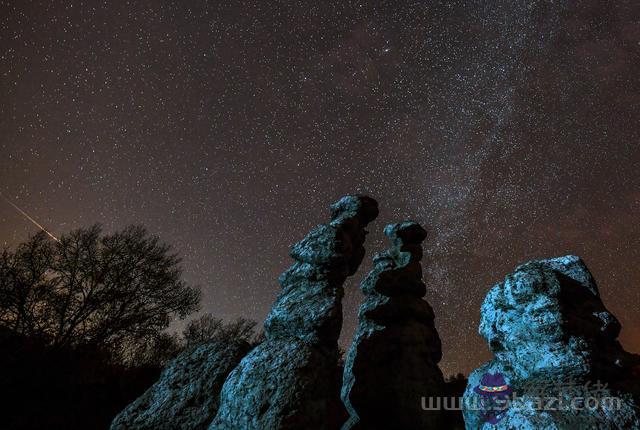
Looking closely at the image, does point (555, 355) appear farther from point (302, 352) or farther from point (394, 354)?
point (394, 354)

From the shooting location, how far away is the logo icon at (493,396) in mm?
4586

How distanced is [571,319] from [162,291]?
1719 centimetres

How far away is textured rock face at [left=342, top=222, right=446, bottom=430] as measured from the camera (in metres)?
9.03

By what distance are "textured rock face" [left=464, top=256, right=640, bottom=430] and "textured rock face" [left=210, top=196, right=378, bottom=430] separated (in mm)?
2611

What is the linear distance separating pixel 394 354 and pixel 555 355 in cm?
576

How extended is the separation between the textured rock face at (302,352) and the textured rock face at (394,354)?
1012 millimetres

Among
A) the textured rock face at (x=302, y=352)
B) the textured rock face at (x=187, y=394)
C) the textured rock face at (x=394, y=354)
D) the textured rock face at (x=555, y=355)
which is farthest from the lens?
the textured rock face at (x=394, y=354)

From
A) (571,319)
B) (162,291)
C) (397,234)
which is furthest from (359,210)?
(162,291)

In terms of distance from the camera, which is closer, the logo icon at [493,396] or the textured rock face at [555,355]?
the textured rock face at [555,355]

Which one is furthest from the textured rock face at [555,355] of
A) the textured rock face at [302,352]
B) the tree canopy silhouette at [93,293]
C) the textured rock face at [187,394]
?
the tree canopy silhouette at [93,293]

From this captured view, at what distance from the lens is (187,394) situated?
8430 millimetres

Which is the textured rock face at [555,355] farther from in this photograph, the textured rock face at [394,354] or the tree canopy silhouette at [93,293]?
the tree canopy silhouette at [93,293]

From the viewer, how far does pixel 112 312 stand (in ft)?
55.6

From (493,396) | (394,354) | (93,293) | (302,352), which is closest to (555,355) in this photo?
(493,396)
